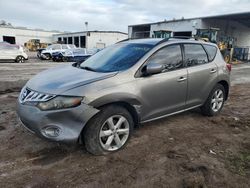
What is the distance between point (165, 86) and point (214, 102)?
1786 millimetres

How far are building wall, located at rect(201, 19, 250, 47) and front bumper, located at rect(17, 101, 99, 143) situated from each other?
24.0 metres

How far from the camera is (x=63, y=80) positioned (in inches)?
131

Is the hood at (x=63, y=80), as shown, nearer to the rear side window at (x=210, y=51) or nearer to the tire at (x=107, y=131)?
the tire at (x=107, y=131)

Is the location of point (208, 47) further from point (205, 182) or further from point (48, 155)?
point (48, 155)

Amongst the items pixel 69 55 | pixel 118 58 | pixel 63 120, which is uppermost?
pixel 118 58

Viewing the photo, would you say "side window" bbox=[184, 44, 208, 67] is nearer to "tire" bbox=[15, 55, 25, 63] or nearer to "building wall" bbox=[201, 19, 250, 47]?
"tire" bbox=[15, 55, 25, 63]

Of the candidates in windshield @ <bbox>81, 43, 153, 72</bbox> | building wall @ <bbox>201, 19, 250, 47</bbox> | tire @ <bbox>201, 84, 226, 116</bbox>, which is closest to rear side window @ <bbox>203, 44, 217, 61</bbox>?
tire @ <bbox>201, 84, 226, 116</bbox>

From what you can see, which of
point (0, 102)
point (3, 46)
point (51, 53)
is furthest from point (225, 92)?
point (51, 53)

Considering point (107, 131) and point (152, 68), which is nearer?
point (107, 131)

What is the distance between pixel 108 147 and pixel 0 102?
4.05 metres

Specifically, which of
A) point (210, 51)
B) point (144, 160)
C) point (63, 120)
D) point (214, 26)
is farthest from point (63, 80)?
point (214, 26)

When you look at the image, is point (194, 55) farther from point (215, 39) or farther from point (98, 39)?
point (98, 39)

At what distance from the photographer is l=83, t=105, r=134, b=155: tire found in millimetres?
3169

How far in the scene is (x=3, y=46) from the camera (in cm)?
1862
